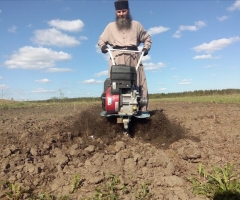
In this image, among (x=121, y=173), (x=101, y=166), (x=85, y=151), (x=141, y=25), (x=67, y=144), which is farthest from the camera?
(x=141, y=25)

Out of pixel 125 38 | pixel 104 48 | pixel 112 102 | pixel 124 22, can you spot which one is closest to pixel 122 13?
pixel 124 22

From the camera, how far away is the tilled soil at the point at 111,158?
3.02 m

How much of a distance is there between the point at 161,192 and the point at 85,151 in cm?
162

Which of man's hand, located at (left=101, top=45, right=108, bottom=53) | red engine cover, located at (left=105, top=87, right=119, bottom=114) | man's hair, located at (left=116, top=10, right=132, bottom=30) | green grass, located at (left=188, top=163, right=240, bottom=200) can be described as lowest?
green grass, located at (left=188, top=163, right=240, bottom=200)

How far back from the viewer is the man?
5.95 meters

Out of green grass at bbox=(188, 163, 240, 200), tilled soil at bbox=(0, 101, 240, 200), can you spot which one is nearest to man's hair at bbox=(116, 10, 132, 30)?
tilled soil at bbox=(0, 101, 240, 200)

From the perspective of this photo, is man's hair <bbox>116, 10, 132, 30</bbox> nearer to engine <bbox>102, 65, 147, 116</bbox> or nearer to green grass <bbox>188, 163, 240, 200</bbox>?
engine <bbox>102, 65, 147, 116</bbox>

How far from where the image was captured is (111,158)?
3854mm

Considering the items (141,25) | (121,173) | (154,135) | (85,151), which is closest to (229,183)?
(121,173)

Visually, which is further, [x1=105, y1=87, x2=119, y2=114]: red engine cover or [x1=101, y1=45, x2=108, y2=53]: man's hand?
[x1=101, y1=45, x2=108, y2=53]: man's hand

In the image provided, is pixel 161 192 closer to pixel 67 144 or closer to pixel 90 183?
pixel 90 183

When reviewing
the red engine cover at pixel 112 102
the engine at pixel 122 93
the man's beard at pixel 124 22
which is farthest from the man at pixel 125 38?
the red engine cover at pixel 112 102

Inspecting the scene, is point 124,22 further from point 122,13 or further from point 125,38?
point 125,38

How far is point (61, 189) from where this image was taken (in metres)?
3.00
